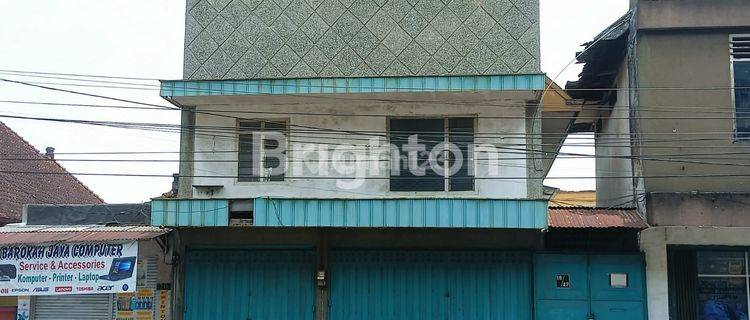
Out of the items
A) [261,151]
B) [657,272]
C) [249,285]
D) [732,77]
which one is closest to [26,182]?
[249,285]

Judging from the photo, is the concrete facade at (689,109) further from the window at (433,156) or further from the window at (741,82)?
the window at (433,156)

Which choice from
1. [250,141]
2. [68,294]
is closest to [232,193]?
[250,141]

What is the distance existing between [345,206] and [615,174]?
269 inches

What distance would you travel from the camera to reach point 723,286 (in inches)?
511

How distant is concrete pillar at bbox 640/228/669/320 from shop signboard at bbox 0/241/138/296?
8.87 meters

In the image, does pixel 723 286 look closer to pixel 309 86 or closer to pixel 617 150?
pixel 617 150

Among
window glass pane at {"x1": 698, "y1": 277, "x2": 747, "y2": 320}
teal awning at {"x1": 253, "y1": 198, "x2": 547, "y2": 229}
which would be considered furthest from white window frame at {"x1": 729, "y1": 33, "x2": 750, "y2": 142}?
teal awning at {"x1": 253, "y1": 198, "x2": 547, "y2": 229}

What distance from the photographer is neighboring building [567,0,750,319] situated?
40.6 ft

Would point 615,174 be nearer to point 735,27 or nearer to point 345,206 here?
point 735,27

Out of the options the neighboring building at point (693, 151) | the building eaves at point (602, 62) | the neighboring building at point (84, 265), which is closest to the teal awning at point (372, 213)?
the neighboring building at point (84, 265)

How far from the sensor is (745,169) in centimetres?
1242

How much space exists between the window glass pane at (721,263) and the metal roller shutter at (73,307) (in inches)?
423

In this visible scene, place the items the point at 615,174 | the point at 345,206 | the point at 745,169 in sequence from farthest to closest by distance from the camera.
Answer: the point at 615,174
the point at 745,169
the point at 345,206

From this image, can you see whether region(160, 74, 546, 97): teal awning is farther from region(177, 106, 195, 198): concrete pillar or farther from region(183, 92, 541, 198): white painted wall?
region(177, 106, 195, 198): concrete pillar
